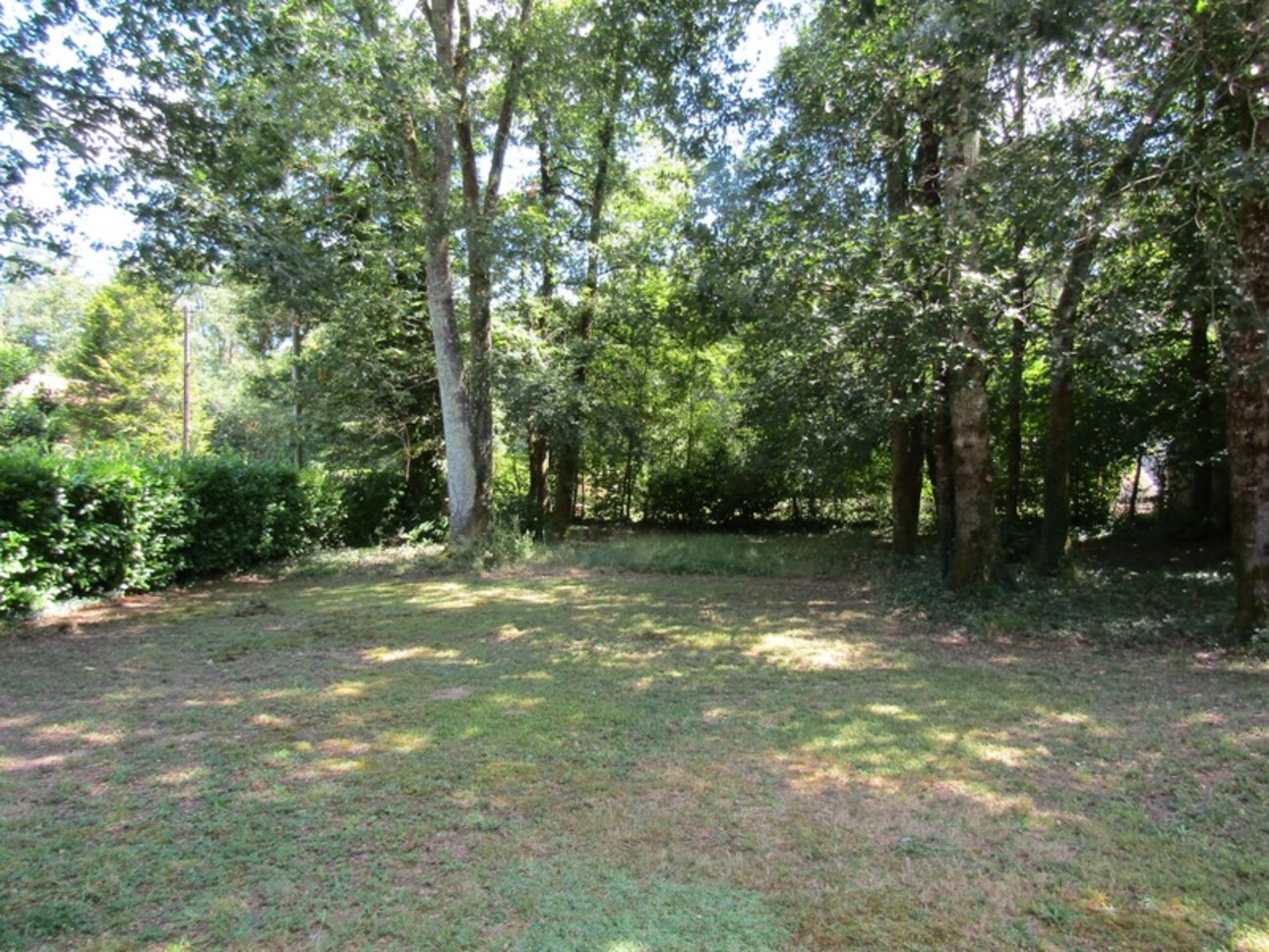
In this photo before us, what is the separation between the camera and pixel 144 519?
910 centimetres

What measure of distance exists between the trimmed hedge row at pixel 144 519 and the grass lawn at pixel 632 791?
1158 mm

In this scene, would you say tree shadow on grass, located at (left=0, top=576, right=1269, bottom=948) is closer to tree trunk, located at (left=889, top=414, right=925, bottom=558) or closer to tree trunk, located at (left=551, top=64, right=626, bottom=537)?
tree trunk, located at (left=889, top=414, right=925, bottom=558)

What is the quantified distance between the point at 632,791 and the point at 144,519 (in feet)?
27.7

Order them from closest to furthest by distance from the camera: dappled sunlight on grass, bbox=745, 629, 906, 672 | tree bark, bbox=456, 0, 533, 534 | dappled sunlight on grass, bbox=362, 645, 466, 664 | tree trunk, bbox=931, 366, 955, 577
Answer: dappled sunlight on grass, bbox=745, 629, 906, 672, dappled sunlight on grass, bbox=362, 645, 466, 664, tree trunk, bbox=931, 366, 955, 577, tree bark, bbox=456, 0, 533, 534

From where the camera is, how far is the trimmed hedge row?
7.43 meters

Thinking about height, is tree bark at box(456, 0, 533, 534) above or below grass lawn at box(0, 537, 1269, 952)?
above

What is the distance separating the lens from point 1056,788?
3.50m

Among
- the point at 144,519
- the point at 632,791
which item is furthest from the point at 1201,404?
the point at 144,519

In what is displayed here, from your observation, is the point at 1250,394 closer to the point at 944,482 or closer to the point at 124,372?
the point at 944,482

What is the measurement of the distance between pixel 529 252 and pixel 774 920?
11834mm

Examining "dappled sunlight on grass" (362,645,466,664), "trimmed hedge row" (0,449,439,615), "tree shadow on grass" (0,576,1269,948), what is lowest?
"dappled sunlight on grass" (362,645,466,664)

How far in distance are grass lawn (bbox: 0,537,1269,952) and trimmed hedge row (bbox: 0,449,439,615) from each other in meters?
1.16

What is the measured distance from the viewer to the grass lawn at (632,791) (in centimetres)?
250

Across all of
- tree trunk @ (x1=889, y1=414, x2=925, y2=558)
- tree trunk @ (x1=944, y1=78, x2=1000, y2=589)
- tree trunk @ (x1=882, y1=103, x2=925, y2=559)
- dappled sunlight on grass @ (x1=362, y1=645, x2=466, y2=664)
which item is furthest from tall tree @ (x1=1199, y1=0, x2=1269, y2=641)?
dappled sunlight on grass @ (x1=362, y1=645, x2=466, y2=664)
